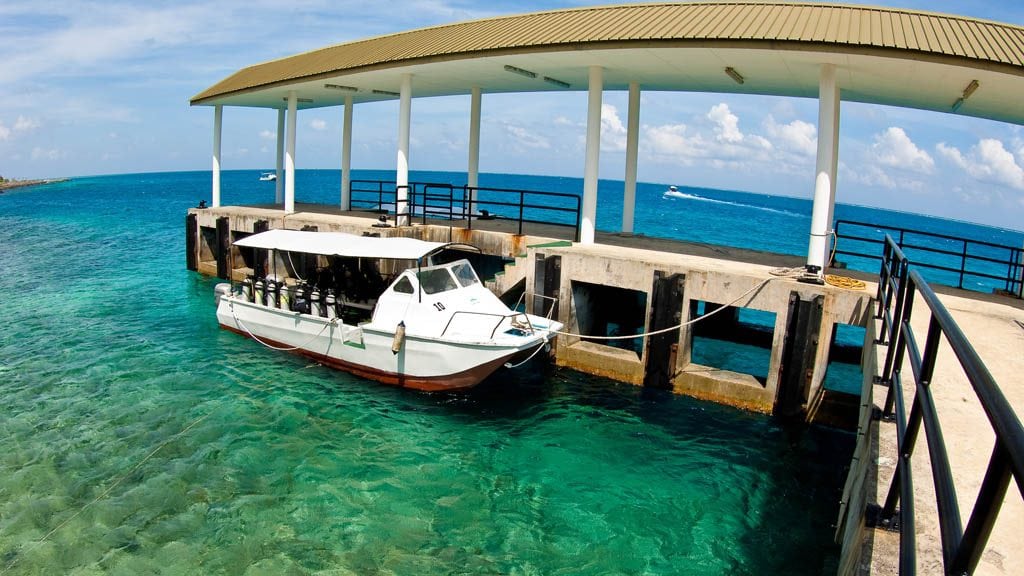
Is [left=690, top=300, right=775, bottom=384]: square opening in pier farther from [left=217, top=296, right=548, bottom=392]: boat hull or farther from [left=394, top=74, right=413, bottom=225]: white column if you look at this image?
[left=394, top=74, right=413, bottom=225]: white column

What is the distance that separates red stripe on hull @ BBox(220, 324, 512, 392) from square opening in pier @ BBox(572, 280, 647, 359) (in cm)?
205

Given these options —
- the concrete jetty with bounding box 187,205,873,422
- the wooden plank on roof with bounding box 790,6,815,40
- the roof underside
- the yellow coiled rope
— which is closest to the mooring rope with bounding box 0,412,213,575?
the concrete jetty with bounding box 187,205,873,422

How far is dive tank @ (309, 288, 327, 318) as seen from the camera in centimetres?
1423

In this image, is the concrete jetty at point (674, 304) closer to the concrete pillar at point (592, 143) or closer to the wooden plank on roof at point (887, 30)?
the concrete pillar at point (592, 143)

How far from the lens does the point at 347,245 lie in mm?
14031

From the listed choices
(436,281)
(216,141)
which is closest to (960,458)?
(436,281)

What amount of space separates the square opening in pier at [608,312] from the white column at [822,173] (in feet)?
13.2

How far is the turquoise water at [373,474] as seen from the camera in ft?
25.1

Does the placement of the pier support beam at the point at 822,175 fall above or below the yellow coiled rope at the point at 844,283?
above

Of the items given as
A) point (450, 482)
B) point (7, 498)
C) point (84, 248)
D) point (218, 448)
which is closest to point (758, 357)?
point (450, 482)

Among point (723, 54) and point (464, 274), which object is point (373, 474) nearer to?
point (464, 274)

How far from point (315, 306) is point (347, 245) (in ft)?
5.10

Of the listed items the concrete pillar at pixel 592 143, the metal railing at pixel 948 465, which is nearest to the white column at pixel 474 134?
the concrete pillar at pixel 592 143

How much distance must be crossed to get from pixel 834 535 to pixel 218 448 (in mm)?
8963
